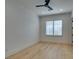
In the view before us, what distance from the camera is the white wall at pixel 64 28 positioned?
266 inches

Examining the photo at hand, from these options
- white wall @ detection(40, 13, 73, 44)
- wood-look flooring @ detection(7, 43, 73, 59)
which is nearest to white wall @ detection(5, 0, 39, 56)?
wood-look flooring @ detection(7, 43, 73, 59)

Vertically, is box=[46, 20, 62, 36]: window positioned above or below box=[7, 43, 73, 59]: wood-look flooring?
above

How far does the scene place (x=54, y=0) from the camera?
13.4 ft

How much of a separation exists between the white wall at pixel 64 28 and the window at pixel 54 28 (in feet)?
1.23

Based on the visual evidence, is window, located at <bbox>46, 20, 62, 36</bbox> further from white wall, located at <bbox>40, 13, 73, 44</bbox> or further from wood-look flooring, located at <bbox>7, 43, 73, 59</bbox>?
wood-look flooring, located at <bbox>7, 43, 73, 59</bbox>

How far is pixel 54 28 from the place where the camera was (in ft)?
25.3

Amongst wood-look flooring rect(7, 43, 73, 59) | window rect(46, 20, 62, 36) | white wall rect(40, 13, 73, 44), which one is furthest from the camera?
window rect(46, 20, 62, 36)

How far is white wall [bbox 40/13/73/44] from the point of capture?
6.77 meters

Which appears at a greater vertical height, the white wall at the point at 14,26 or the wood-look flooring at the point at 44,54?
the white wall at the point at 14,26

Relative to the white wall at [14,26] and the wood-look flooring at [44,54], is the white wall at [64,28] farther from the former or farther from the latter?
the white wall at [14,26]

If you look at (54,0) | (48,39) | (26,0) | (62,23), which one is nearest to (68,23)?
(62,23)

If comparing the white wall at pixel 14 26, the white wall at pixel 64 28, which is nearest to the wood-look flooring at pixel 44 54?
the white wall at pixel 14 26

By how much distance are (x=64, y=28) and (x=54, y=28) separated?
99 centimetres

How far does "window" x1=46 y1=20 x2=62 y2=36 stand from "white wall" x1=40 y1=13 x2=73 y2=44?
38cm
